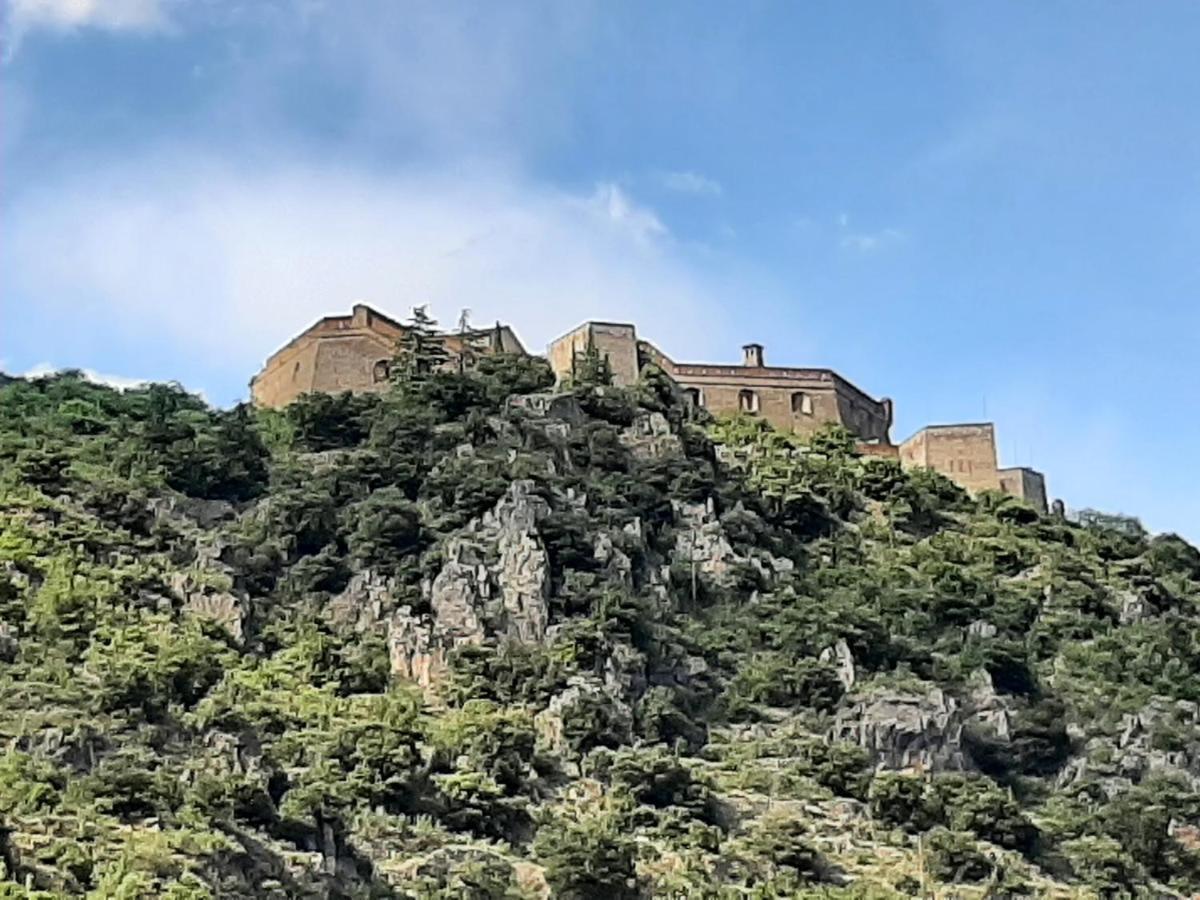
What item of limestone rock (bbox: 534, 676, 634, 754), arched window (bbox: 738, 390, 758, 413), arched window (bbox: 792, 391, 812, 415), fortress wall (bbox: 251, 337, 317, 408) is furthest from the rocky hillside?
arched window (bbox: 792, 391, 812, 415)

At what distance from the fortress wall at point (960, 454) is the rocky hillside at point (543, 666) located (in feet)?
24.1

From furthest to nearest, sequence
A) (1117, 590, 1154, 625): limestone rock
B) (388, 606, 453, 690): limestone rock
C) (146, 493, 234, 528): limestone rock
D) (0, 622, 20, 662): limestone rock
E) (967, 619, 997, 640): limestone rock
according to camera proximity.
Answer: (1117, 590, 1154, 625): limestone rock
(967, 619, 997, 640): limestone rock
(146, 493, 234, 528): limestone rock
(388, 606, 453, 690): limestone rock
(0, 622, 20, 662): limestone rock

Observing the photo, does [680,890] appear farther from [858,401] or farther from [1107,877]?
[858,401]

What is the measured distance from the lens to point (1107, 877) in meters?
43.9

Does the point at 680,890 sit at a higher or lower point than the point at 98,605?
lower

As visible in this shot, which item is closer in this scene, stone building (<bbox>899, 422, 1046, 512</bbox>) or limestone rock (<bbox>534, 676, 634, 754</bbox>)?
limestone rock (<bbox>534, 676, 634, 754</bbox>)

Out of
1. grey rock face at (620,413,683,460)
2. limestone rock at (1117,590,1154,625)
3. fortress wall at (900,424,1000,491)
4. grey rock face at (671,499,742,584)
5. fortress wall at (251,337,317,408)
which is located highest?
fortress wall at (251,337,317,408)

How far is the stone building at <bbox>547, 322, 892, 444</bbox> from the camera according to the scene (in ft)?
228

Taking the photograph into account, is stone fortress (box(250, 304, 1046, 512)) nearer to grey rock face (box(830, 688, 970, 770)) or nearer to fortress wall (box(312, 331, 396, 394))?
fortress wall (box(312, 331, 396, 394))

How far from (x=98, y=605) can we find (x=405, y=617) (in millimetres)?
7243

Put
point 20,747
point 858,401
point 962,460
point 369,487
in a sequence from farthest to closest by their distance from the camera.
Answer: point 858,401 < point 962,460 < point 369,487 < point 20,747

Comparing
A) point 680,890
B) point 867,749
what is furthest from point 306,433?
point 680,890

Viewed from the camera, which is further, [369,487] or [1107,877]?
[369,487]

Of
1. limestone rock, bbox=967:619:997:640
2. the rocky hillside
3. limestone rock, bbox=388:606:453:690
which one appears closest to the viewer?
the rocky hillside
